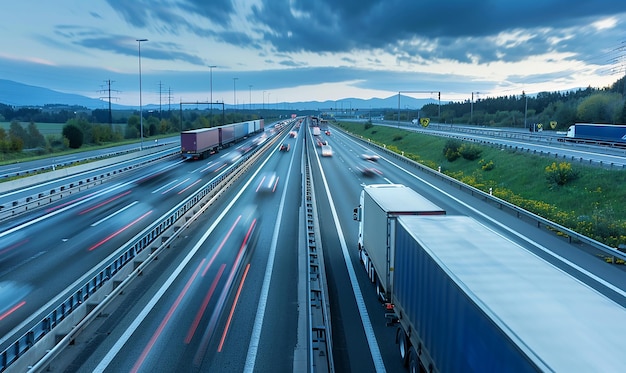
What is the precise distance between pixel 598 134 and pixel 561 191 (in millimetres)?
30907

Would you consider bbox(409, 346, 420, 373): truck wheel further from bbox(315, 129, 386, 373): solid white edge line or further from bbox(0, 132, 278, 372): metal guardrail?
bbox(0, 132, 278, 372): metal guardrail

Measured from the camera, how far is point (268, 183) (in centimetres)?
4512

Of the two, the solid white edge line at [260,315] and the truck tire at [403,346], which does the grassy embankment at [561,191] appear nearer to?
the solid white edge line at [260,315]

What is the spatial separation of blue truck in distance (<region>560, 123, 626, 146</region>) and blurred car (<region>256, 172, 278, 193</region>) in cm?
4094

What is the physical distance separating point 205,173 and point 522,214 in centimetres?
3478

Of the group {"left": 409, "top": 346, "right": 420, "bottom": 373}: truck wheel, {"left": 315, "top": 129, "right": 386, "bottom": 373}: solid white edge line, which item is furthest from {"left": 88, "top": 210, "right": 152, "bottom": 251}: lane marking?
{"left": 409, "top": 346, "right": 420, "bottom": 373}: truck wheel

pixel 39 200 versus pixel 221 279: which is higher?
pixel 39 200

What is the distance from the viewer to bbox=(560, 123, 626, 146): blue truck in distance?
5569 cm

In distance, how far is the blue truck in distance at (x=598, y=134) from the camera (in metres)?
55.7

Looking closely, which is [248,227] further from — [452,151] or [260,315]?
[452,151]

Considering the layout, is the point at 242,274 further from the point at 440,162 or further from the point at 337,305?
the point at 440,162

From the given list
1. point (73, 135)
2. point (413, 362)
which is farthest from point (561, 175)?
point (73, 135)

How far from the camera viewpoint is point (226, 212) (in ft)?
103

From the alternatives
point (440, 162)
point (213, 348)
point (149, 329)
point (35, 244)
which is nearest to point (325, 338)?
point (213, 348)
